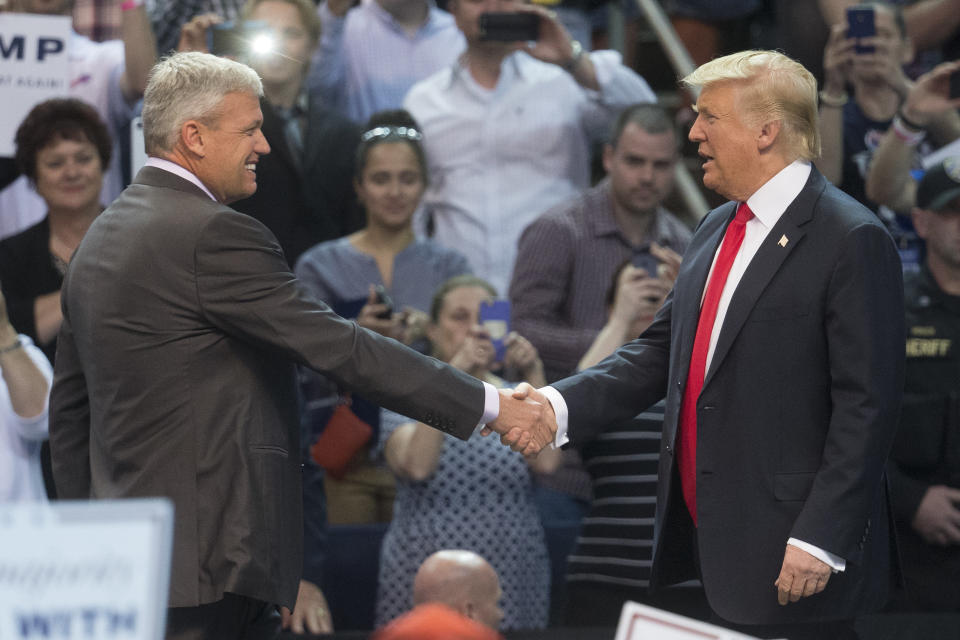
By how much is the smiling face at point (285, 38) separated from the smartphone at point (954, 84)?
2.51m

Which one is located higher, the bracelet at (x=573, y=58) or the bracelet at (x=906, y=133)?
the bracelet at (x=573, y=58)

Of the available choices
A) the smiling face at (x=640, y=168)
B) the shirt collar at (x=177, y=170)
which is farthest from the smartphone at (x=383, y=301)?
the shirt collar at (x=177, y=170)

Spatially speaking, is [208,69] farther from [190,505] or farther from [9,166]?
[9,166]

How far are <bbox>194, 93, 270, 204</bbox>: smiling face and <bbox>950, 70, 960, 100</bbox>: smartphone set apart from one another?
3.00 metres

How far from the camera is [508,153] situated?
5.78 metres

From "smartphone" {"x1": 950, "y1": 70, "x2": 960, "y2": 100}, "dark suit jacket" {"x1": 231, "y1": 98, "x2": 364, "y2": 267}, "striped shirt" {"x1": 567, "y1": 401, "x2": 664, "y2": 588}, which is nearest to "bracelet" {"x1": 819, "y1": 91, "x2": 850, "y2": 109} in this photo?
"smartphone" {"x1": 950, "y1": 70, "x2": 960, "y2": 100}

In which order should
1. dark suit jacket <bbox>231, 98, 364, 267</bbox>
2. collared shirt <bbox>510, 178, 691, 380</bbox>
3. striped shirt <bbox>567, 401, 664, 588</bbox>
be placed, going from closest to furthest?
striped shirt <bbox>567, 401, 664, 588</bbox> < collared shirt <bbox>510, 178, 691, 380</bbox> < dark suit jacket <bbox>231, 98, 364, 267</bbox>

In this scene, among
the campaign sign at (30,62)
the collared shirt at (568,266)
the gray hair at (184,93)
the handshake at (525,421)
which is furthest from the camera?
the collared shirt at (568,266)

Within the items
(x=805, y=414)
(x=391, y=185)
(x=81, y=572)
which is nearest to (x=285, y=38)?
(x=391, y=185)

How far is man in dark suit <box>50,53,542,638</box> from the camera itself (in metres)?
3.12

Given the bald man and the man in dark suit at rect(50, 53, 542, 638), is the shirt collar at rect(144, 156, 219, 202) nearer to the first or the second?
the man in dark suit at rect(50, 53, 542, 638)

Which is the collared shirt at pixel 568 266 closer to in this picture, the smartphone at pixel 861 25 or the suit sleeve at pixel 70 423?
the smartphone at pixel 861 25

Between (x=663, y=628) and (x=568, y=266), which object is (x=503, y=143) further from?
(x=663, y=628)

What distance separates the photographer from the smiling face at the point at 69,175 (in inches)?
191
